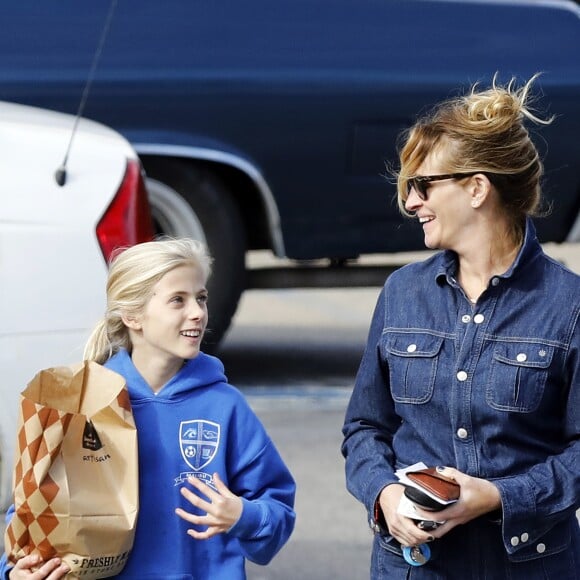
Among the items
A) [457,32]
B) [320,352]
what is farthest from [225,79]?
[320,352]

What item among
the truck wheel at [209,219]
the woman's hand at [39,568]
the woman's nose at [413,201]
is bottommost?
the truck wheel at [209,219]

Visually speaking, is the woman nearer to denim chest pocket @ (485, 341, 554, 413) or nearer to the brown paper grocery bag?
denim chest pocket @ (485, 341, 554, 413)

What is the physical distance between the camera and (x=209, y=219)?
7.48 meters

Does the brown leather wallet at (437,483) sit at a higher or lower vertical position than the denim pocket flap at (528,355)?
lower

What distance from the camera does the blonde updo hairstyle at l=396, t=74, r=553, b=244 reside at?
277cm

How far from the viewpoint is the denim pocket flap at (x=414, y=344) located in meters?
2.79

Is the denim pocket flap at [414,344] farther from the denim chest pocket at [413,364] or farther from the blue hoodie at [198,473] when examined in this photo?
the blue hoodie at [198,473]

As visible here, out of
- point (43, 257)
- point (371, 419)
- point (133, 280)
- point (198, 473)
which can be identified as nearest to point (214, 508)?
point (198, 473)

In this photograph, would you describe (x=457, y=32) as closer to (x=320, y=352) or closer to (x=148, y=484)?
(x=320, y=352)

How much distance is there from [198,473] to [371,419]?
0.36 m

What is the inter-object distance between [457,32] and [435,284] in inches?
200

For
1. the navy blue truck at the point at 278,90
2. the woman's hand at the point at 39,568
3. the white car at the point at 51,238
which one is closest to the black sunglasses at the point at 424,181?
the woman's hand at the point at 39,568

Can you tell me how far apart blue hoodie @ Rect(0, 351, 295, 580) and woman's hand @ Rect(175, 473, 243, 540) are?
26mm

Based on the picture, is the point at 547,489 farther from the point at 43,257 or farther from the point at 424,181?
the point at 43,257
